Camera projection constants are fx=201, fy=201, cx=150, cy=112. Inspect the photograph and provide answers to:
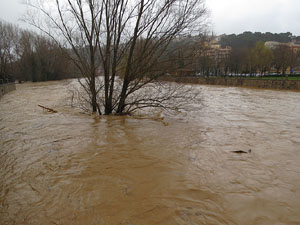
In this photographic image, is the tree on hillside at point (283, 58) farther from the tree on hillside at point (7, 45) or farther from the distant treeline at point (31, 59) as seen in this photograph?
the tree on hillside at point (7, 45)

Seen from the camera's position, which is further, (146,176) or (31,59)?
(31,59)

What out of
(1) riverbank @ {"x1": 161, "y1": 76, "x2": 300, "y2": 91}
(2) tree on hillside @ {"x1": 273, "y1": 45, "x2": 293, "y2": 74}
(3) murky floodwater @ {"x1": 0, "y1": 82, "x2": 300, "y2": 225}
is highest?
(2) tree on hillside @ {"x1": 273, "y1": 45, "x2": 293, "y2": 74}

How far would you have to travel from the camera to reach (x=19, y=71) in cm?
5488

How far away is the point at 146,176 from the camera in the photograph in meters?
4.49

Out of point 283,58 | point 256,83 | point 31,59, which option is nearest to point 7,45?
point 31,59

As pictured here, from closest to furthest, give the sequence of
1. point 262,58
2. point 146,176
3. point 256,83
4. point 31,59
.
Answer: point 146,176 < point 256,83 < point 262,58 < point 31,59

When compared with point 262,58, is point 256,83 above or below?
below

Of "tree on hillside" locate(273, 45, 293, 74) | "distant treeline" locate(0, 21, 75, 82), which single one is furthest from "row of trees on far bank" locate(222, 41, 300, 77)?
"distant treeline" locate(0, 21, 75, 82)

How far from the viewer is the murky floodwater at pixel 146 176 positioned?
3.28 metres

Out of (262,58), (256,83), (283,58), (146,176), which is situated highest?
(262,58)

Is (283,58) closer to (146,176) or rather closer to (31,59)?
(146,176)

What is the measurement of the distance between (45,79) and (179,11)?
5598 cm

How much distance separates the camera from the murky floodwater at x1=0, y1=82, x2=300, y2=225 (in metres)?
3.28

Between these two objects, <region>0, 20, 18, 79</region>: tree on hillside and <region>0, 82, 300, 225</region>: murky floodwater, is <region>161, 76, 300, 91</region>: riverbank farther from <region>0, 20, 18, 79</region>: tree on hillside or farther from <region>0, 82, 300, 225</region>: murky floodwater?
<region>0, 20, 18, 79</region>: tree on hillside
